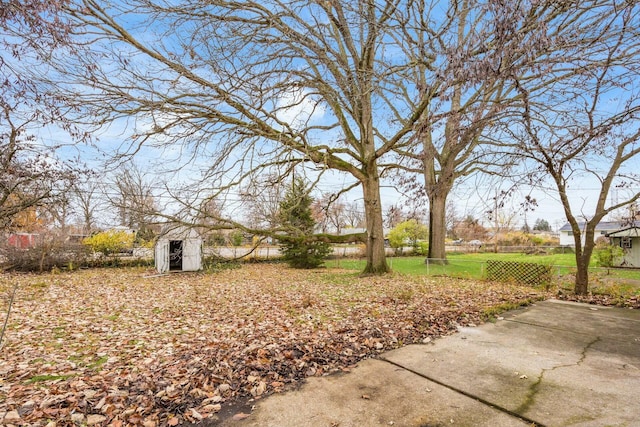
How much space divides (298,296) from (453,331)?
4.12 m

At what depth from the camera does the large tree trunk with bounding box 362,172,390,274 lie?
440 inches

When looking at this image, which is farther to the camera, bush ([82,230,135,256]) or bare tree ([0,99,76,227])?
bush ([82,230,135,256])

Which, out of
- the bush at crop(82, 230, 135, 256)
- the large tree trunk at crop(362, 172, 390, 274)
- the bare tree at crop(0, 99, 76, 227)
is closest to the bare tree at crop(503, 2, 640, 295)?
the large tree trunk at crop(362, 172, 390, 274)

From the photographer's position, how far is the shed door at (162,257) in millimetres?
15267

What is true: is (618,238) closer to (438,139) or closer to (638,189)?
(638,189)

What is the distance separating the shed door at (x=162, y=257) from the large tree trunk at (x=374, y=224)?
31.4 ft

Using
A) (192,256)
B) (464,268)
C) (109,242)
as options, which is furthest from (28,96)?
(464,268)

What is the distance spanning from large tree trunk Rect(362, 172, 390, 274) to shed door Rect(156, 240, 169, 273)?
31.4 ft

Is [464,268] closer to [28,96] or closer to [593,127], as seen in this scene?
[593,127]

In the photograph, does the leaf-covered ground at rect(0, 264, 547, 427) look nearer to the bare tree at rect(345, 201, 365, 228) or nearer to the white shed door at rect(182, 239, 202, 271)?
the white shed door at rect(182, 239, 202, 271)

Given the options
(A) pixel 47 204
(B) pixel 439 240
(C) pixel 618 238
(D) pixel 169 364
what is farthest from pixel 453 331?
(C) pixel 618 238

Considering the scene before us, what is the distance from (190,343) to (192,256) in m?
12.5

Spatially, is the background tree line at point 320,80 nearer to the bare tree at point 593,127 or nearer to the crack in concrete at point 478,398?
the bare tree at point 593,127

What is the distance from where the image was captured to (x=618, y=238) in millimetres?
19094
